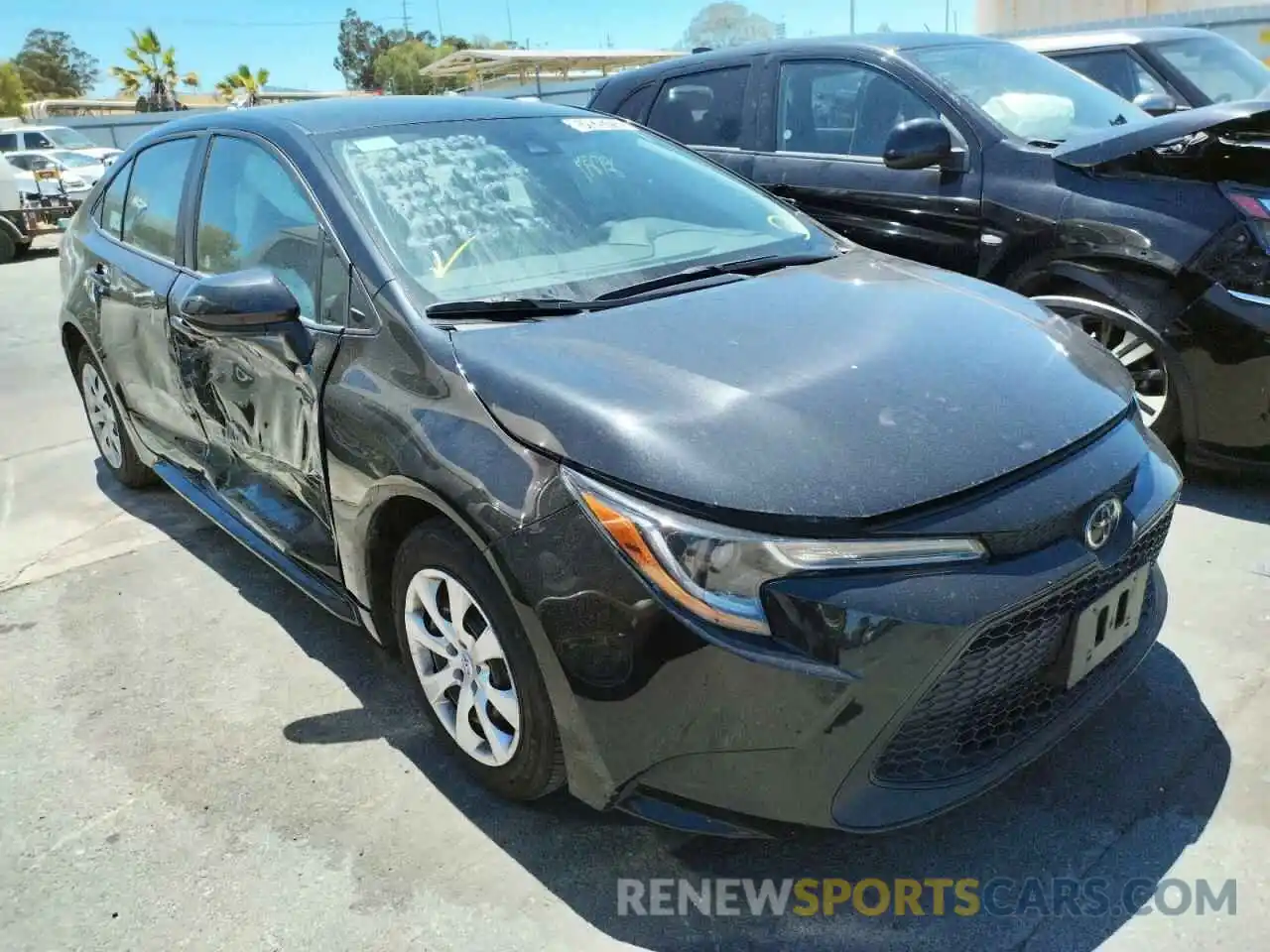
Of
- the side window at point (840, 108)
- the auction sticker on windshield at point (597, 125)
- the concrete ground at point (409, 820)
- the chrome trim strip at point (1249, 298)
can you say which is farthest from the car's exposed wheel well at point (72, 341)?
the chrome trim strip at point (1249, 298)

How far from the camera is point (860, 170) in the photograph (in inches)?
185

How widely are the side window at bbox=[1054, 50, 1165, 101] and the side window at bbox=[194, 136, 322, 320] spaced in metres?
5.12

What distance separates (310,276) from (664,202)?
1062mm

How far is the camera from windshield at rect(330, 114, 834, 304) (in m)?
2.62

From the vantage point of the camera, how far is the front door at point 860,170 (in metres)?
4.34

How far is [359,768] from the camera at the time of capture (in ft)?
8.55

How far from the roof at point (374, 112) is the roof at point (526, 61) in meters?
36.8

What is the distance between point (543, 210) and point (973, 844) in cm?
192

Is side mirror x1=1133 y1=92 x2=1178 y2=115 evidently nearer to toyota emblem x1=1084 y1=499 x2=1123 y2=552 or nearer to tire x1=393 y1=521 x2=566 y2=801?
toyota emblem x1=1084 y1=499 x2=1123 y2=552

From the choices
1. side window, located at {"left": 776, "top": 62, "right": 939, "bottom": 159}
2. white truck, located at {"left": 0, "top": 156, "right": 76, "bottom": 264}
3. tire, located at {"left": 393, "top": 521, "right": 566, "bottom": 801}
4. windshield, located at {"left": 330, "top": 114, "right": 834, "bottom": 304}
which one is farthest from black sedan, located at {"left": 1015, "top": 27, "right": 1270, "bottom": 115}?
white truck, located at {"left": 0, "top": 156, "right": 76, "bottom": 264}

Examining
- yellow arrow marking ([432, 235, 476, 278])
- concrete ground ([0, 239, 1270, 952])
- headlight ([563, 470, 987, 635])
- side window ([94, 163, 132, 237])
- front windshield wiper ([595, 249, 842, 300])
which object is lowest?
concrete ground ([0, 239, 1270, 952])

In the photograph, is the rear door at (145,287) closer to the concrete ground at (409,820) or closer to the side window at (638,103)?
the concrete ground at (409,820)

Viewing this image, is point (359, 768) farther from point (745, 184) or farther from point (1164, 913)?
point (745, 184)

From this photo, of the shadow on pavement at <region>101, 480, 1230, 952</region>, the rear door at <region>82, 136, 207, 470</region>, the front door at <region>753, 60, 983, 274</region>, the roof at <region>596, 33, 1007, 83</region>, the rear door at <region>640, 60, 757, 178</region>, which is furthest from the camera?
the rear door at <region>640, 60, 757, 178</region>
